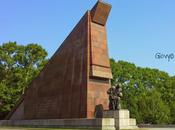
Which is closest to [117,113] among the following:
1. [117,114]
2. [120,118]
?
[117,114]

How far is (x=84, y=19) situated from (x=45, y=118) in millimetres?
8160

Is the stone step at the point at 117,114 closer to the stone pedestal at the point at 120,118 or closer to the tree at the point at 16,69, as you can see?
the stone pedestal at the point at 120,118

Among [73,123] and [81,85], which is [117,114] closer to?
[73,123]

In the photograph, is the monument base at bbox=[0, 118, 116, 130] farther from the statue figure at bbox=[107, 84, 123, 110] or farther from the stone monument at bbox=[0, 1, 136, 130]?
the statue figure at bbox=[107, 84, 123, 110]

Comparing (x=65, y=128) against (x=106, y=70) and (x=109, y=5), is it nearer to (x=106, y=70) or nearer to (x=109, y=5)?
(x=106, y=70)

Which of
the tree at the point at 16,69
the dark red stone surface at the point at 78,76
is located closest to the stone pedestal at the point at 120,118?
the dark red stone surface at the point at 78,76

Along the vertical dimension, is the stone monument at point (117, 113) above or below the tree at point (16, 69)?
below

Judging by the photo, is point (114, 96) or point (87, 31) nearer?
point (114, 96)

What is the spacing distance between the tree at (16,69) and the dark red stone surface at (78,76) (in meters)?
14.8

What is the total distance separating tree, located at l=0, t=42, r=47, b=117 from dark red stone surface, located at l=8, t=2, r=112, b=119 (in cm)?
1477

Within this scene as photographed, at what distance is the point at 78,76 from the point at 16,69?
20.3m

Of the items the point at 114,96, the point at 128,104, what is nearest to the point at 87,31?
the point at 114,96

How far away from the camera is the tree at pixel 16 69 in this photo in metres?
42.1

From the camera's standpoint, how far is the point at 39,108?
90.5 ft
